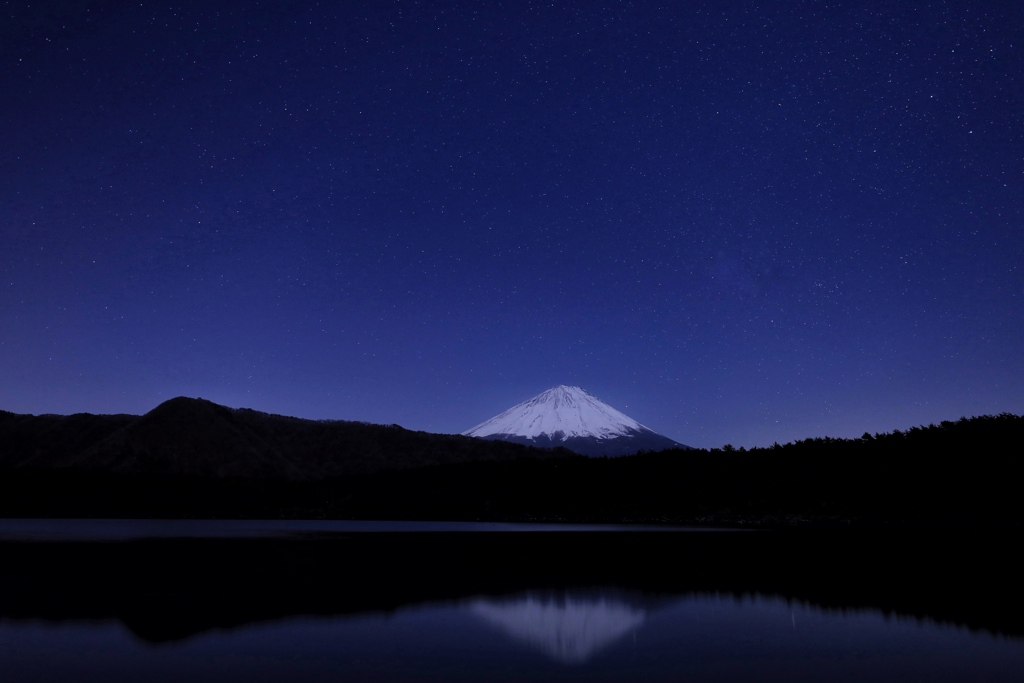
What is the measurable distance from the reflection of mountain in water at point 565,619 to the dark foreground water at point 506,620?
0.10 meters

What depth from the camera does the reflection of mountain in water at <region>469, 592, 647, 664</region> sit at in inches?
706

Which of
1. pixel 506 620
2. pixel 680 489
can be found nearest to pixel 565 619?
pixel 506 620

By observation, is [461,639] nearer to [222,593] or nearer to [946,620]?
[222,593]

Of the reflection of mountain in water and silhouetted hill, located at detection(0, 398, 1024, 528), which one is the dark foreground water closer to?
the reflection of mountain in water

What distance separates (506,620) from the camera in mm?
21484

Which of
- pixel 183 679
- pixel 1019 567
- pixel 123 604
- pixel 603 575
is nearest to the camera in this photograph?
pixel 183 679

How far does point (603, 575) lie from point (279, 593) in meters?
15.5

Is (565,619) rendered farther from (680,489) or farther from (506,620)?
(680,489)

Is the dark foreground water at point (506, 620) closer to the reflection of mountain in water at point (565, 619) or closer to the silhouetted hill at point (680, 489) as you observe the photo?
the reflection of mountain in water at point (565, 619)

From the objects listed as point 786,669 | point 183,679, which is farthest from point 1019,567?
point 183,679

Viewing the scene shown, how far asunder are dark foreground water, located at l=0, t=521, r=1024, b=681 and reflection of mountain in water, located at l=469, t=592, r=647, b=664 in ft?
0.32

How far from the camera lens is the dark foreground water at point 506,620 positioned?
50.4 ft

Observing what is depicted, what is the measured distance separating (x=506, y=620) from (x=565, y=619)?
180 centimetres

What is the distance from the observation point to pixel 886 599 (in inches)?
1030
